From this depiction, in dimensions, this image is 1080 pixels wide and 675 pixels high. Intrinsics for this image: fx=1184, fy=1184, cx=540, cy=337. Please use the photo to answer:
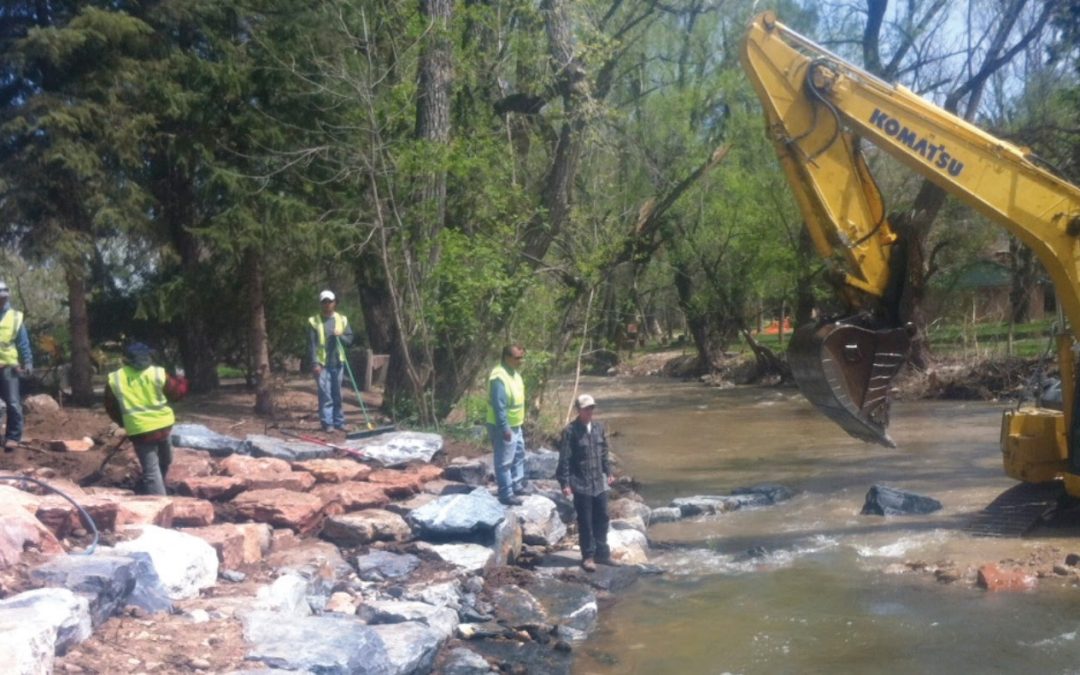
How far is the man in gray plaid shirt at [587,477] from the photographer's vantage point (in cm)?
1105

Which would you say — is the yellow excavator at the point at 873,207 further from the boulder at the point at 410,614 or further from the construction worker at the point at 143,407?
the construction worker at the point at 143,407

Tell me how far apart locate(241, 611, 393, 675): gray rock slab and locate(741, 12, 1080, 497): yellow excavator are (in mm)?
5466

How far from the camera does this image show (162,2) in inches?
667

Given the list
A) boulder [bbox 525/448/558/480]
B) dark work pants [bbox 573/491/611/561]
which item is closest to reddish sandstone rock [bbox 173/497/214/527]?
dark work pants [bbox 573/491/611/561]

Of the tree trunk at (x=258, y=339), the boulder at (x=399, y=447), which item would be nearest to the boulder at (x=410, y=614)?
the boulder at (x=399, y=447)

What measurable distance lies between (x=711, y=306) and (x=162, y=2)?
2255 centimetres

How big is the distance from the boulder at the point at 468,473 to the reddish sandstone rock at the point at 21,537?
5564mm

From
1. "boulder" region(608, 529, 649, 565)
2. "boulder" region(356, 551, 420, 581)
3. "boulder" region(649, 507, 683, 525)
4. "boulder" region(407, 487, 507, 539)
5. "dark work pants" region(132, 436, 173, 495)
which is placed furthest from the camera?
"boulder" region(649, 507, 683, 525)

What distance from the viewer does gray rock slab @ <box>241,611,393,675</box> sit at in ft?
22.2

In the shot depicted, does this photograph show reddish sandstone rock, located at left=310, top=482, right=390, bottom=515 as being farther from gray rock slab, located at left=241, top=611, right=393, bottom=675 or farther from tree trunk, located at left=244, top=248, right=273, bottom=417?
tree trunk, located at left=244, top=248, right=273, bottom=417

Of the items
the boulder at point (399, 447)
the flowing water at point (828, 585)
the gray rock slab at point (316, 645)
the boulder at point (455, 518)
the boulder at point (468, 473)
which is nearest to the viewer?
the gray rock slab at point (316, 645)

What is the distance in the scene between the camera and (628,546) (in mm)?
11867

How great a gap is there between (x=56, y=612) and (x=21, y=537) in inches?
66.3

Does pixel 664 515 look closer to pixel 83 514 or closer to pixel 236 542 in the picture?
pixel 236 542
